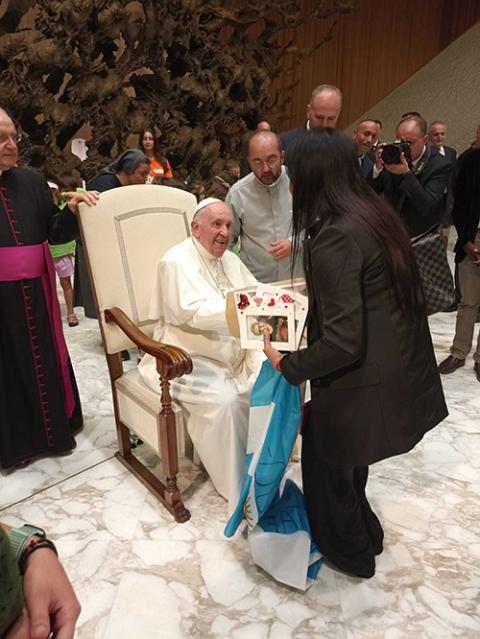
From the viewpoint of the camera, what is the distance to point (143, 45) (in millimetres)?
6973

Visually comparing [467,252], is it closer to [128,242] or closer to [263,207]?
[263,207]

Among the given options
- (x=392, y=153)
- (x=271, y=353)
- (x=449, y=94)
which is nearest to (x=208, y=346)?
(x=271, y=353)

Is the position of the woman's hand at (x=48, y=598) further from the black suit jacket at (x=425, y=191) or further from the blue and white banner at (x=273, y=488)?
the black suit jacket at (x=425, y=191)

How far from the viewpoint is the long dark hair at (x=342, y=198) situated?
155 centimetres

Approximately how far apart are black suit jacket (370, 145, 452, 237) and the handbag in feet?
0.44

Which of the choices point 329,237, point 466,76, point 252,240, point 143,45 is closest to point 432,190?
point 252,240

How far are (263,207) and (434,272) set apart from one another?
107 centimetres

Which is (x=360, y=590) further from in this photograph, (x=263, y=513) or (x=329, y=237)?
(x=329, y=237)

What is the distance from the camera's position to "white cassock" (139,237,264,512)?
2.39 m

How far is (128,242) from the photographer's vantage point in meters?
2.64

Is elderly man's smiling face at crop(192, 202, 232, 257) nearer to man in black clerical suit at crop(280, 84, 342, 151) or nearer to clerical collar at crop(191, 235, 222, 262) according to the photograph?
clerical collar at crop(191, 235, 222, 262)

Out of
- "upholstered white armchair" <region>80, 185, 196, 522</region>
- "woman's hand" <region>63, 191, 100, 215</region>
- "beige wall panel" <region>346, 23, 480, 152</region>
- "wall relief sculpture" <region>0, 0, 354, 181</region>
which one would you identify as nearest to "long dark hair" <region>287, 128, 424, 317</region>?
"upholstered white armchair" <region>80, 185, 196, 522</region>

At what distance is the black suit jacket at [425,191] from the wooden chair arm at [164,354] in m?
1.65

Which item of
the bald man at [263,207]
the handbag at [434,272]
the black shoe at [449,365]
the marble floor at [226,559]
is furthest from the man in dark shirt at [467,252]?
the bald man at [263,207]
